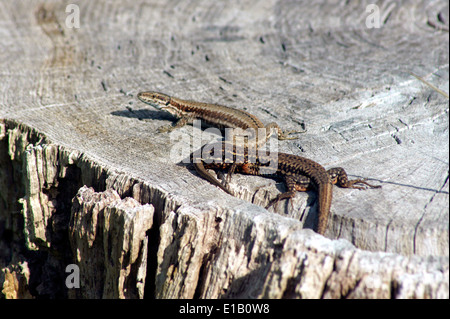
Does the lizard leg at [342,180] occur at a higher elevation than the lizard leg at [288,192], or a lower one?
higher

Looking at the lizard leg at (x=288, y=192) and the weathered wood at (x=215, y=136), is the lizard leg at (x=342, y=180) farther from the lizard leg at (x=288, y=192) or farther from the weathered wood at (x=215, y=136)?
the lizard leg at (x=288, y=192)

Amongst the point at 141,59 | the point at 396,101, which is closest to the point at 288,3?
the point at 141,59

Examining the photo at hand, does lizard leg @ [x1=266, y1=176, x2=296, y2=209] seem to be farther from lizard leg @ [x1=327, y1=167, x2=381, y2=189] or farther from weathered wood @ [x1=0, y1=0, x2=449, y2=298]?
lizard leg @ [x1=327, y1=167, x2=381, y2=189]

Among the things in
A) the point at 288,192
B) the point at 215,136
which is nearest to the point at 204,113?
the point at 215,136

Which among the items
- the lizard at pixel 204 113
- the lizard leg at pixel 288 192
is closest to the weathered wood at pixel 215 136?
the lizard leg at pixel 288 192

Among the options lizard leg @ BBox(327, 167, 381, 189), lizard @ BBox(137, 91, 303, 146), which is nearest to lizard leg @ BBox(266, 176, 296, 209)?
lizard leg @ BBox(327, 167, 381, 189)

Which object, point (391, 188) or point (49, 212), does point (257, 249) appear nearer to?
point (391, 188)

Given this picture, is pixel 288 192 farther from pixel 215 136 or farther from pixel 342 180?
pixel 215 136
